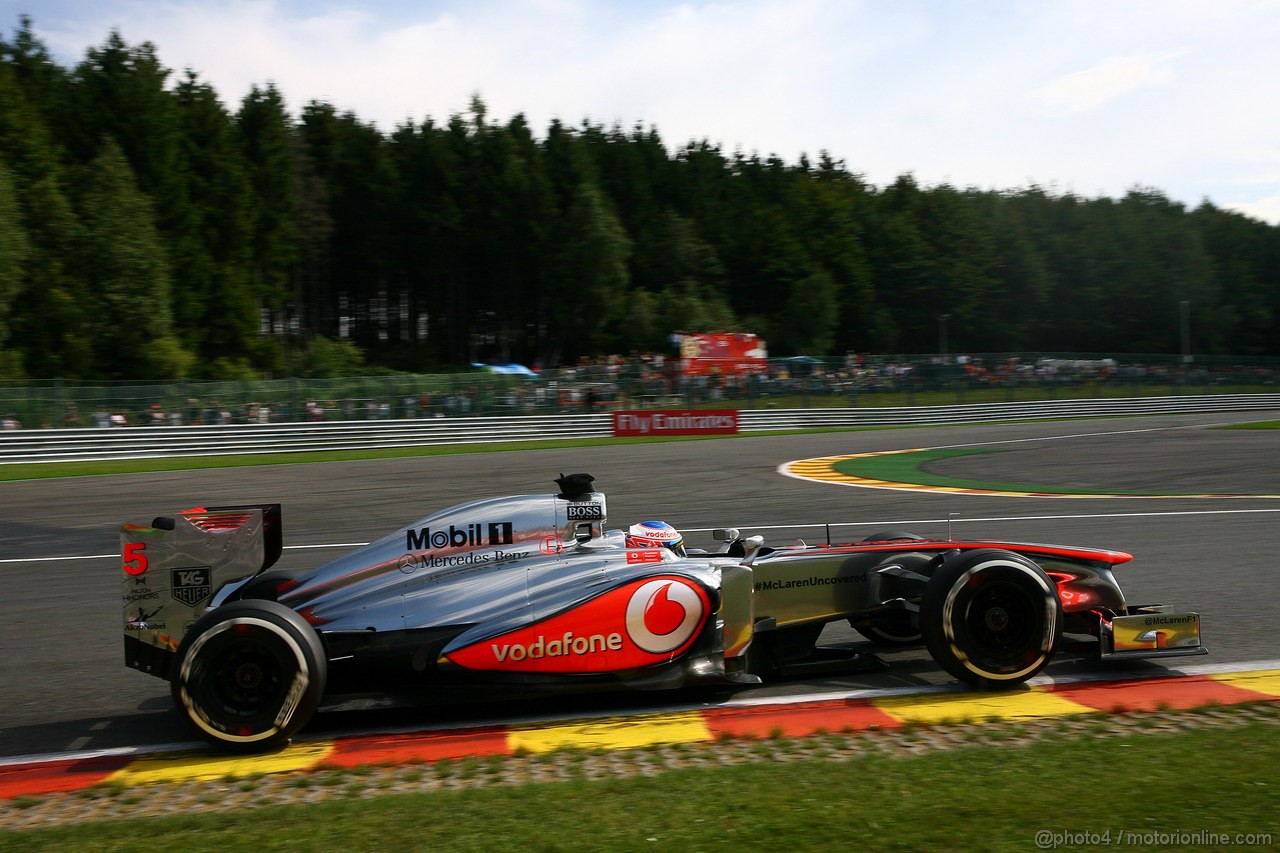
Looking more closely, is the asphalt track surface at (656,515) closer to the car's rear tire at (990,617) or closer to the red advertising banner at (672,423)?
the car's rear tire at (990,617)

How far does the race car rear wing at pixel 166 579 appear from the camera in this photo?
201 inches

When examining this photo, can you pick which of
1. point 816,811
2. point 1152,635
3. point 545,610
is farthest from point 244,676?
point 1152,635

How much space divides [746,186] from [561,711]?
73.1 m

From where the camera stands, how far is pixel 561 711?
5348mm

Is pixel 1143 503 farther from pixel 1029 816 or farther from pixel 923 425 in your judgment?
pixel 923 425

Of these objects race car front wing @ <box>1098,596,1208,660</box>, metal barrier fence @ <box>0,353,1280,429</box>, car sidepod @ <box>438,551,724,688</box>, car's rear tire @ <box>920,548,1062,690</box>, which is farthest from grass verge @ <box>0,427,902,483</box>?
race car front wing @ <box>1098,596,1208,660</box>

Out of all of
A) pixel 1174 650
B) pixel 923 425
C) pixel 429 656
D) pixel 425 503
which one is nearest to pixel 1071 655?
pixel 1174 650

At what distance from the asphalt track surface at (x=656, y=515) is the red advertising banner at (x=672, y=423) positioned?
475cm

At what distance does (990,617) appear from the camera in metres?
5.39

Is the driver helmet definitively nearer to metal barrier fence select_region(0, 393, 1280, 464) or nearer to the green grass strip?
the green grass strip

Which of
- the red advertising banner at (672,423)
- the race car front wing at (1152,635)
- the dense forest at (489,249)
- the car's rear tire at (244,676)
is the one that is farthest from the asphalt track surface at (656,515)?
the dense forest at (489,249)

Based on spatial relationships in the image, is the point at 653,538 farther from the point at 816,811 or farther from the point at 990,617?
the point at 816,811

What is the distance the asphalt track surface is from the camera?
5598mm

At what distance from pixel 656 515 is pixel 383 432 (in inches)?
710
